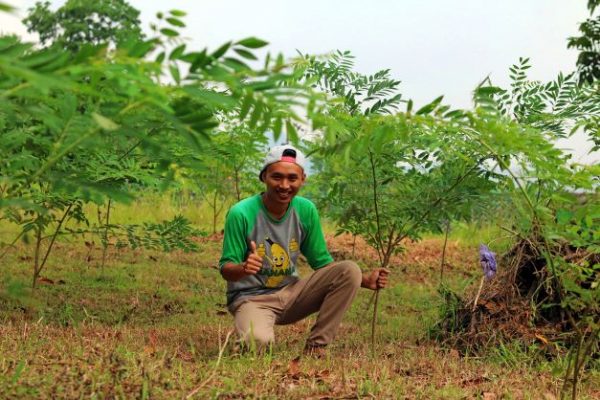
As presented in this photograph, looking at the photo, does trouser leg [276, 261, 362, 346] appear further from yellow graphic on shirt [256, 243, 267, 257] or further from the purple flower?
the purple flower

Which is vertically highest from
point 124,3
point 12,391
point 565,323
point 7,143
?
point 124,3

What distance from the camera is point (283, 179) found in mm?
5160

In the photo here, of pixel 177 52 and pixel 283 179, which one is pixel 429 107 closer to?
pixel 177 52

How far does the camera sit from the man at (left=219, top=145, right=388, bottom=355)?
17.0ft

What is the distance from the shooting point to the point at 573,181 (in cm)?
386

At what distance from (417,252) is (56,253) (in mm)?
5334

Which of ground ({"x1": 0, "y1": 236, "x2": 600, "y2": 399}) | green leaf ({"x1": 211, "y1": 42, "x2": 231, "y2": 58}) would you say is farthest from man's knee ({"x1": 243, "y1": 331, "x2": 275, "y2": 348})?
green leaf ({"x1": 211, "y1": 42, "x2": 231, "y2": 58})

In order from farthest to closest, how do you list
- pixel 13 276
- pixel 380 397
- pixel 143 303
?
1. pixel 13 276
2. pixel 143 303
3. pixel 380 397

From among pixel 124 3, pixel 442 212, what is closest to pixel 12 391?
pixel 442 212

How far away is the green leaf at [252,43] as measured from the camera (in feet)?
7.60

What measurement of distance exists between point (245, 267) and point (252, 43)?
101 inches

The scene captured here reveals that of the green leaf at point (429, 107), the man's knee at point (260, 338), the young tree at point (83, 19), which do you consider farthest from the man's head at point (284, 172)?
the young tree at point (83, 19)

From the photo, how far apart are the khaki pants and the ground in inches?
8.0

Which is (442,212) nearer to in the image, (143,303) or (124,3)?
(143,303)
